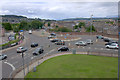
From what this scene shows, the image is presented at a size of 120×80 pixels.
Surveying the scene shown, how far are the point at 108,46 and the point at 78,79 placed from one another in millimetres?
17683

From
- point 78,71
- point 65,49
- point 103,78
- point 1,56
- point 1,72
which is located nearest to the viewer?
point 103,78

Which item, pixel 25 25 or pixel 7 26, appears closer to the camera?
pixel 25 25

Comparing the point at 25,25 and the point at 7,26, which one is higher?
the point at 7,26

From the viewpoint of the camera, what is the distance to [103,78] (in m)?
9.55

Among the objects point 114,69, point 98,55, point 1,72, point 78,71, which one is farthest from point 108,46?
point 1,72

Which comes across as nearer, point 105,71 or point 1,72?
point 105,71

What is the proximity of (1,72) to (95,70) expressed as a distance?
1066 centimetres

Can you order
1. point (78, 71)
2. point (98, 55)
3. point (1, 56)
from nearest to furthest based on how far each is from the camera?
point (78, 71)
point (98, 55)
point (1, 56)

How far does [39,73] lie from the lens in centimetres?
1167

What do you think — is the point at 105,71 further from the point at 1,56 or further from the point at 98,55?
the point at 1,56

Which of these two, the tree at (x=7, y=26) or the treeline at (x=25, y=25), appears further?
the tree at (x=7, y=26)

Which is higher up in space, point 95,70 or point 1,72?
point 95,70

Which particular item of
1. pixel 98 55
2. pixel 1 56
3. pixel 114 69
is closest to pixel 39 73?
pixel 114 69

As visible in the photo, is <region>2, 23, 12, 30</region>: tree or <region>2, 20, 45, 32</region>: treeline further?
<region>2, 23, 12, 30</region>: tree
